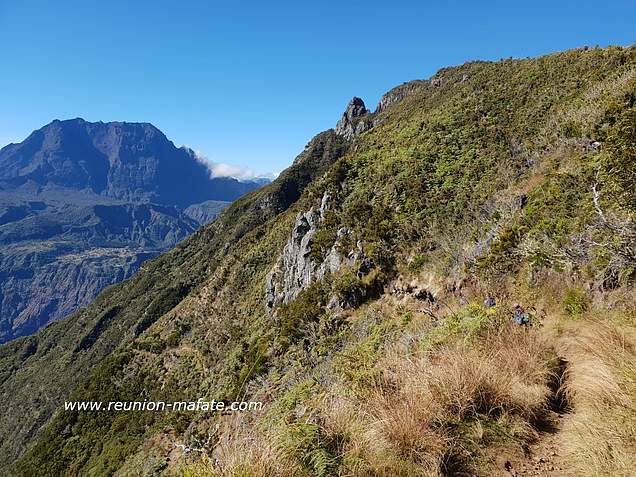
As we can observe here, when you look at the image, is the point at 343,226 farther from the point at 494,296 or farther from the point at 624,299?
the point at 624,299

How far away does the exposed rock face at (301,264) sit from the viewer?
28.6m

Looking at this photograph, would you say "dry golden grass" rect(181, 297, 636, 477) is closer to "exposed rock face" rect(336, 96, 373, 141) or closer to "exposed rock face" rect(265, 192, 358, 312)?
"exposed rock face" rect(265, 192, 358, 312)

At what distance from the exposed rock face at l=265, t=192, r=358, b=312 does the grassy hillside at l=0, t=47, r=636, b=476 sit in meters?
0.72

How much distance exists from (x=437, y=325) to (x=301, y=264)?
25.1m

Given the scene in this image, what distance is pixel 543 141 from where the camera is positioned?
23328 mm

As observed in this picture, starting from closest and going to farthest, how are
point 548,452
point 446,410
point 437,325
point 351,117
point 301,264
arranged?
1. point 548,452
2. point 446,410
3. point 437,325
4. point 301,264
5. point 351,117

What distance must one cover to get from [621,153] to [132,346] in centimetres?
7327

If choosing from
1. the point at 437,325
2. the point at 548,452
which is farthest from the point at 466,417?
the point at 437,325

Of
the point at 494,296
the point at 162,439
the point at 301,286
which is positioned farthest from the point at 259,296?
the point at 494,296

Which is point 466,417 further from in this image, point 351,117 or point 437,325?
point 351,117

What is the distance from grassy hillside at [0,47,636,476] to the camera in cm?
412

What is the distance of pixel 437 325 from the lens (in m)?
9.00

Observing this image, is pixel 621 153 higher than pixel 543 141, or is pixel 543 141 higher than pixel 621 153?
pixel 543 141

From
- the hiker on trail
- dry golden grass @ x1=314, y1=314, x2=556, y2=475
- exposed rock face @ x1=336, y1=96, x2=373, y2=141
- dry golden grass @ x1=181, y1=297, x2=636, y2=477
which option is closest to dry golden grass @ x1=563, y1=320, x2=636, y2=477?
dry golden grass @ x1=181, y1=297, x2=636, y2=477
